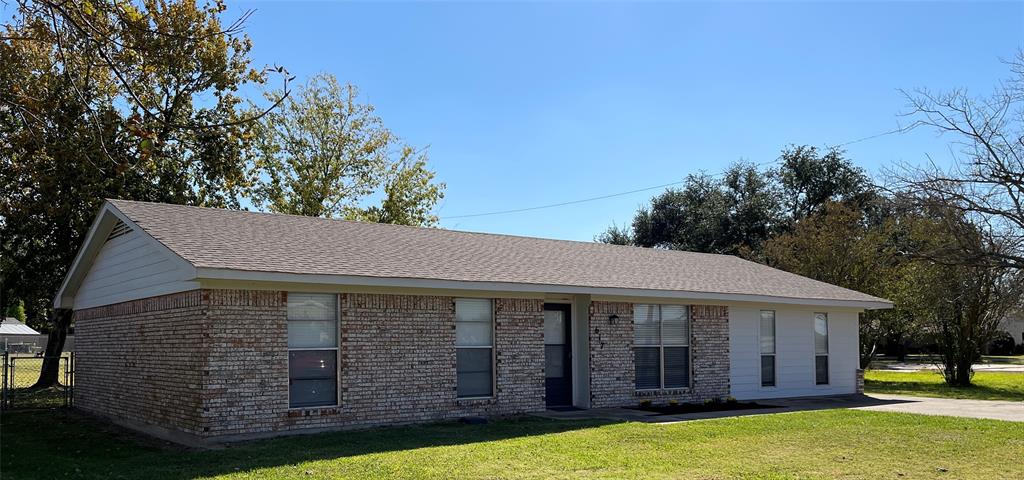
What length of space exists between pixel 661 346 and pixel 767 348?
10.7ft

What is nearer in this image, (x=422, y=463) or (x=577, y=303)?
(x=422, y=463)

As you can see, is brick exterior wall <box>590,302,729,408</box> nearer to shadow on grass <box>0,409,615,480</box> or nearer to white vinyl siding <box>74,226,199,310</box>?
shadow on grass <box>0,409,615,480</box>

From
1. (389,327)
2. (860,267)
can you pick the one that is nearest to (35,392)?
(389,327)

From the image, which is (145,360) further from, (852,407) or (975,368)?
(975,368)

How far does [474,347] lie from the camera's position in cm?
1525

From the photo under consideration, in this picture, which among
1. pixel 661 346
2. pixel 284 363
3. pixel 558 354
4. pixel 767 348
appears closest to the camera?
pixel 284 363

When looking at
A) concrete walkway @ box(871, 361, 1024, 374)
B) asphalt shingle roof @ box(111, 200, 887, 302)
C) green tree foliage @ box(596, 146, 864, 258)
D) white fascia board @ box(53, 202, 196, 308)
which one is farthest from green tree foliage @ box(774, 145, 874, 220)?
white fascia board @ box(53, 202, 196, 308)

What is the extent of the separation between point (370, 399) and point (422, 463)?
381 centimetres

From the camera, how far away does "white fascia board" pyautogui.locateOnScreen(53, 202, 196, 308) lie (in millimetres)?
12901

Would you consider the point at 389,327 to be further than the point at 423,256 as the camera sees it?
No

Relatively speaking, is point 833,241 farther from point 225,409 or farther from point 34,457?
point 34,457

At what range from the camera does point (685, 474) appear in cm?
966

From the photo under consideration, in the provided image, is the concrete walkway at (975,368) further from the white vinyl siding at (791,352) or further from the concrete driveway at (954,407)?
the white vinyl siding at (791,352)

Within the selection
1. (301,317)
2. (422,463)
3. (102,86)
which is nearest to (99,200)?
(102,86)
